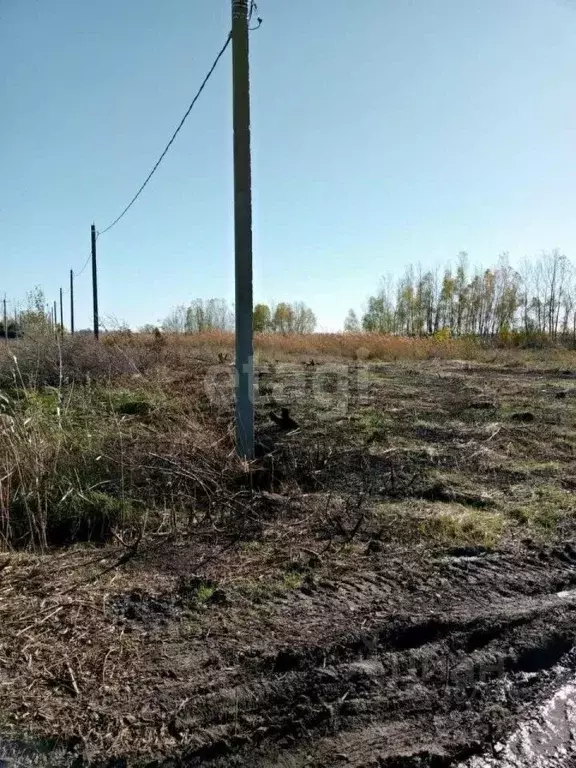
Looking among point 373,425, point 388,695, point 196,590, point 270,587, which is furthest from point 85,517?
point 373,425

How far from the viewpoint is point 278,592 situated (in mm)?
3121

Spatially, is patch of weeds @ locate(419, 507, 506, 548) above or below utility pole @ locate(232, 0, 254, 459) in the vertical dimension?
below

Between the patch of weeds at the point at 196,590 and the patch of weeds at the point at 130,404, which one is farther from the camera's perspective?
the patch of weeds at the point at 130,404

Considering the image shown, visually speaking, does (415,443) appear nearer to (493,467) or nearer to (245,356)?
(493,467)

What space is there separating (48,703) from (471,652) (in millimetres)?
1728

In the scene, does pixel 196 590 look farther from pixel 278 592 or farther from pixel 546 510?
pixel 546 510

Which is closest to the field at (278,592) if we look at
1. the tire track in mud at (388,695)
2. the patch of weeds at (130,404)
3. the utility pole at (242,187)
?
the tire track in mud at (388,695)

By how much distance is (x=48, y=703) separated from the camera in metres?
2.19

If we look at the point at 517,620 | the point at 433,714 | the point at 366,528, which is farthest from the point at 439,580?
the point at 433,714

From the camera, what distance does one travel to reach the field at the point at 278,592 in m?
2.08

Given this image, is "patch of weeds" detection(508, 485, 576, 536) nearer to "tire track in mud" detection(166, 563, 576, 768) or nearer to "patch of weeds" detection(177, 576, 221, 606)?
"tire track in mud" detection(166, 563, 576, 768)

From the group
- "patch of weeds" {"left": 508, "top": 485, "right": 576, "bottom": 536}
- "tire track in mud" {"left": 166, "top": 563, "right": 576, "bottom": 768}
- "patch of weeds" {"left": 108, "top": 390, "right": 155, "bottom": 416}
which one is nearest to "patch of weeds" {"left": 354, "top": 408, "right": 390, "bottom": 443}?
"patch of weeds" {"left": 508, "top": 485, "right": 576, "bottom": 536}

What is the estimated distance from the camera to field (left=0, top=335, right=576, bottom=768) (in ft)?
6.84

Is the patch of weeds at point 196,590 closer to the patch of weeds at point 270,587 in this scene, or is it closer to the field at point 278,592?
the field at point 278,592
